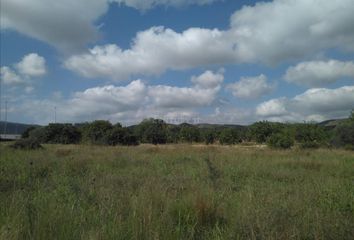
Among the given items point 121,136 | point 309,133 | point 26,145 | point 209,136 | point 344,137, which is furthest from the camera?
point 209,136

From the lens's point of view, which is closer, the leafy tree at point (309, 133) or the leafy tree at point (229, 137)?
the leafy tree at point (309, 133)

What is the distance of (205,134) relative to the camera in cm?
9025

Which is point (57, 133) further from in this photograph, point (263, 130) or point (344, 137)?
point (344, 137)

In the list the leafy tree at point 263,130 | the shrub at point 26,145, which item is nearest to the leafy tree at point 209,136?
the leafy tree at point 263,130

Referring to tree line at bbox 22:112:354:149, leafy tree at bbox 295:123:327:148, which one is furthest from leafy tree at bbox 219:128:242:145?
leafy tree at bbox 295:123:327:148

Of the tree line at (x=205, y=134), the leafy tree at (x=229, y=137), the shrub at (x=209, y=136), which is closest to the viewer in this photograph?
the tree line at (x=205, y=134)

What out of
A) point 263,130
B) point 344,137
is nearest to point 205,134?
point 263,130

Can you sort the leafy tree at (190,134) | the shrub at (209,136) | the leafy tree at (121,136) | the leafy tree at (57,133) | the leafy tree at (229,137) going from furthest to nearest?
1. the leafy tree at (190,134)
2. the shrub at (209,136)
3. the leafy tree at (229,137)
4. the leafy tree at (57,133)
5. the leafy tree at (121,136)

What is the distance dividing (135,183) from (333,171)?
24.3 feet

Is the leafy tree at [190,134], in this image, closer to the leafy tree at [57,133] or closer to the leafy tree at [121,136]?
the leafy tree at [121,136]

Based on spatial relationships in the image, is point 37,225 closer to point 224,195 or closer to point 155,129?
point 224,195

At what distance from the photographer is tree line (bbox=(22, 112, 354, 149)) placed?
50.8 metres

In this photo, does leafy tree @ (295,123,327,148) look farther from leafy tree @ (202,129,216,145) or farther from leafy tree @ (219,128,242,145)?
leafy tree @ (202,129,216,145)

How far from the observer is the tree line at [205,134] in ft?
167
